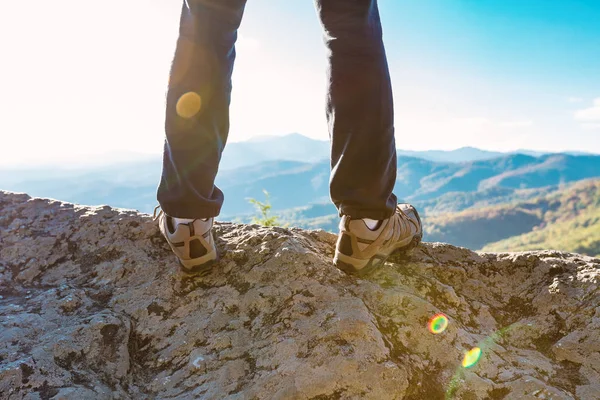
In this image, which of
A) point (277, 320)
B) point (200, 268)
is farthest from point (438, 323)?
point (200, 268)

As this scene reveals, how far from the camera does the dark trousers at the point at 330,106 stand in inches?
69.3

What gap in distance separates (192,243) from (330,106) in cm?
100

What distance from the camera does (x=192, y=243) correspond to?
2.02m

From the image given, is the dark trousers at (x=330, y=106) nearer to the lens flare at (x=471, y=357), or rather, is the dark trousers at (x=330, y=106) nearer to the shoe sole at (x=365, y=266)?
the shoe sole at (x=365, y=266)

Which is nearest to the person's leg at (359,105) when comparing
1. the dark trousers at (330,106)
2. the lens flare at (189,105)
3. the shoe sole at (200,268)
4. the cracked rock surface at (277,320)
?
the dark trousers at (330,106)

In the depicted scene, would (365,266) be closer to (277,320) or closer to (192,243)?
(277,320)

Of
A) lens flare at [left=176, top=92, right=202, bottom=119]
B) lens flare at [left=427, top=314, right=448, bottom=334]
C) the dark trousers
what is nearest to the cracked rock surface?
lens flare at [left=427, top=314, right=448, bottom=334]

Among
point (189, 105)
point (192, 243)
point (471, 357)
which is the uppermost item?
point (189, 105)

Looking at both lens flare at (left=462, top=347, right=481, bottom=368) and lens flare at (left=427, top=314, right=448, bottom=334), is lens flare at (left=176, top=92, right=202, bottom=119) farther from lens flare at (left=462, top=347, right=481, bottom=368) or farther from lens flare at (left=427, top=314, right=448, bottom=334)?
lens flare at (left=462, top=347, right=481, bottom=368)

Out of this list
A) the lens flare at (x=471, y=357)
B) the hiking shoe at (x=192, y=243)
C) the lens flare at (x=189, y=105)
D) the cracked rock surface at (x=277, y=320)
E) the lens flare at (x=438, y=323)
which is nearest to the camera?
the cracked rock surface at (x=277, y=320)

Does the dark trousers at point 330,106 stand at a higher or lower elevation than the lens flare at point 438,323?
higher

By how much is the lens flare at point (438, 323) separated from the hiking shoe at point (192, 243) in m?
1.16

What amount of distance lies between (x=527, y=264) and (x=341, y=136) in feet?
4.87

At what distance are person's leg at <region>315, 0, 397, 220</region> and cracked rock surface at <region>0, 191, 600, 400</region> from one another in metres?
0.48
